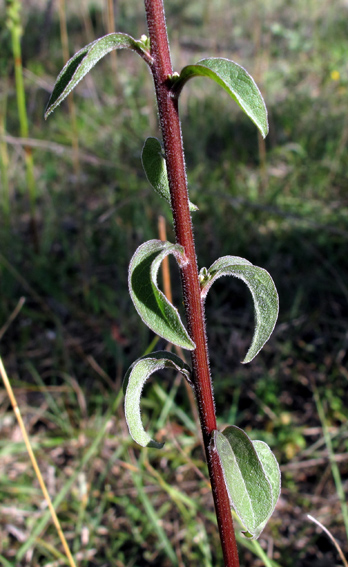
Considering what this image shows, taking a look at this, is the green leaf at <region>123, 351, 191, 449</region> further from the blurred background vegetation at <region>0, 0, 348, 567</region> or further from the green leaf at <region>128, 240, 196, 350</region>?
the blurred background vegetation at <region>0, 0, 348, 567</region>

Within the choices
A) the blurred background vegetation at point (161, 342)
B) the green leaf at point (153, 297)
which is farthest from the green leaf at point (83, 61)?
the blurred background vegetation at point (161, 342)

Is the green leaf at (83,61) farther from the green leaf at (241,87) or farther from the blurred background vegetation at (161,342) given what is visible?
the blurred background vegetation at (161,342)

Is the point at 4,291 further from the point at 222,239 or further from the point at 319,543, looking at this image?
the point at 319,543

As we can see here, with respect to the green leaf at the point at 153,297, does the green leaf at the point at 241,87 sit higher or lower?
higher

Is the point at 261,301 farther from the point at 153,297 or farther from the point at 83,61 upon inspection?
the point at 83,61

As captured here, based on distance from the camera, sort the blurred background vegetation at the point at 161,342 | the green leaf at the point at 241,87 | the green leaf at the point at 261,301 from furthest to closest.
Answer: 1. the blurred background vegetation at the point at 161,342
2. the green leaf at the point at 261,301
3. the green leaf at the point at 241,87

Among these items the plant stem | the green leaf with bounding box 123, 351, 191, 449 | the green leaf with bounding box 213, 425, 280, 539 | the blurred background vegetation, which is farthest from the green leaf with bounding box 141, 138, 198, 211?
the blurred background vegetation
